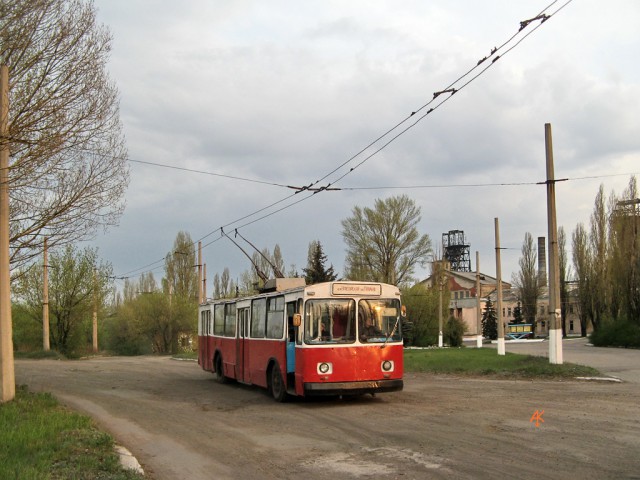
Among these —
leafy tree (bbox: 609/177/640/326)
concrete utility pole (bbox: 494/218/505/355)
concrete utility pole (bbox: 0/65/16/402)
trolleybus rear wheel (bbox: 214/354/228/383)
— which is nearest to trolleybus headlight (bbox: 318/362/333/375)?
concrete utility pole (bbox: 0/65/16/402)

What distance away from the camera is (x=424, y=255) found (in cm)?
5353

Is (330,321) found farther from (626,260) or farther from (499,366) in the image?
(626,260)

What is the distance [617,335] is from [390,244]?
60.9 ft

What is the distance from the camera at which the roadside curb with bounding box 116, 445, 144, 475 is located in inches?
309

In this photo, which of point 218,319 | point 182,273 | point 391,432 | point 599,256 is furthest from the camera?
point 182,273

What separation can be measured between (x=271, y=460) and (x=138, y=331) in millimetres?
49006

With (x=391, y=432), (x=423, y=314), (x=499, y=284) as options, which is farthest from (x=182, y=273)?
(x=391, y=432)

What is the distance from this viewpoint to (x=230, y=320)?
20172 millimetres

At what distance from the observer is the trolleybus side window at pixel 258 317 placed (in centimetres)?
1695

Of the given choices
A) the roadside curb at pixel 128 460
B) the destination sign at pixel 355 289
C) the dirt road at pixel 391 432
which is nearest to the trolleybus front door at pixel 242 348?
the dirt road at pixel 391 432

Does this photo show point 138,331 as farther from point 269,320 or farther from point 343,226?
point 269,320

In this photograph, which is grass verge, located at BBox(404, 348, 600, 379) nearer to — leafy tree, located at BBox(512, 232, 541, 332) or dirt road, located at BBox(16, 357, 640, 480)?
dirt road, located at BBox(16, 357, 640, 480)

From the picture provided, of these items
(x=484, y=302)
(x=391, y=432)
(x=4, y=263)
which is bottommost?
(x=391, y=432)

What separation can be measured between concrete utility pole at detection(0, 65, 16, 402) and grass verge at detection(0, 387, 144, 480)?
139 cm
